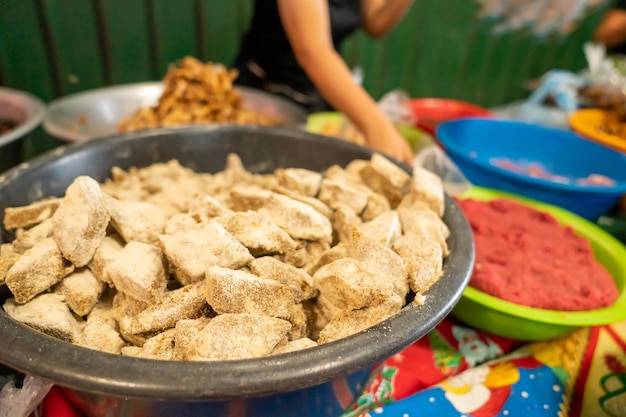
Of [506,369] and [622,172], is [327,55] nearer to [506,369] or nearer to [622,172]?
[506,369]

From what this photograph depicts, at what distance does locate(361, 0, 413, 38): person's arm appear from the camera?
1.88 m

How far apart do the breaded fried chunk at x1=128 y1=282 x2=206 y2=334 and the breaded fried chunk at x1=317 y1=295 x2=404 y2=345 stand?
175 mm

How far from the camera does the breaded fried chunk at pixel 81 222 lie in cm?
66

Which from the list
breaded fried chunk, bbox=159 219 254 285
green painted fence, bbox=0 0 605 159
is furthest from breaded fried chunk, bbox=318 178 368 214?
green painted fence, bbox=0 0 605 159

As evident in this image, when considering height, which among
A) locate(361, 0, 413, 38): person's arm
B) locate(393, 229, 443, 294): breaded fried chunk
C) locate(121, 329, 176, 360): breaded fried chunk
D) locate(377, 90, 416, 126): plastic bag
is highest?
locate(361, 0, 413, 38): person's arm

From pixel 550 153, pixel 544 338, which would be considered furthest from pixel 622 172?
pixel 544 338

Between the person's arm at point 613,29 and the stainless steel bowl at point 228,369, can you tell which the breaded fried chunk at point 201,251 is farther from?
the person's arm at point 613,29

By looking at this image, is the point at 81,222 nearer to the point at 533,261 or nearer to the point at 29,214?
the point at 29,214

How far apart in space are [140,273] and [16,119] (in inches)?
38.0

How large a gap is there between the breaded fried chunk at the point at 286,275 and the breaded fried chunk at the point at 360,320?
7 centimetres

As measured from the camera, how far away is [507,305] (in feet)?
2.72

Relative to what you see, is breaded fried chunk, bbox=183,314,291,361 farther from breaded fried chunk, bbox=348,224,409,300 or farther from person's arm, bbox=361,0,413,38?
person's arm, bbox=361,0,413,38

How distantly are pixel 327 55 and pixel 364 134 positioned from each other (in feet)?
0.77

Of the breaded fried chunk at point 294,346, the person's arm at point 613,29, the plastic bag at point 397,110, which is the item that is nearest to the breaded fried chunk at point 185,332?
the breaded fried chunk at point 294,346
